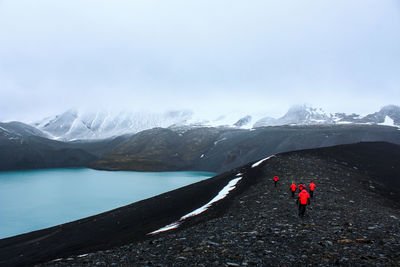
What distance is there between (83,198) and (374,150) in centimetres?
7709

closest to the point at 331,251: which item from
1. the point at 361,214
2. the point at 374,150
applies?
the point at 361,214

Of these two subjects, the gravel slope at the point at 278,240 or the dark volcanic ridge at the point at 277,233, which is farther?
the dark volcanic ridge at the point at 277,233

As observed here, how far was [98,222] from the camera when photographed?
37.2 m

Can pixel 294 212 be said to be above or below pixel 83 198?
above

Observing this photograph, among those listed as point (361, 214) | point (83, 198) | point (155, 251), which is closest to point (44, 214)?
point (83, 198)

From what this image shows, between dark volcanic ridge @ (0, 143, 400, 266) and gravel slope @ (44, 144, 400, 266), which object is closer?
gravel slope @ (44, 144, 400, 266)

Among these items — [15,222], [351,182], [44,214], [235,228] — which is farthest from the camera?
[44,214]

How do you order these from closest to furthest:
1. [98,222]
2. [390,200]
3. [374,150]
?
[390,200]
[98,222]
[374,150]

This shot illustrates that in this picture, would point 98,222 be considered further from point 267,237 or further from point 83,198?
point 83,198

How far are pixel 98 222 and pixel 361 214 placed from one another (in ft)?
103

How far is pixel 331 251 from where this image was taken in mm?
10188

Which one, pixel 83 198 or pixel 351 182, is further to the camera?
pixel 83 198

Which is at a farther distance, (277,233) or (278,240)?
(277,233)

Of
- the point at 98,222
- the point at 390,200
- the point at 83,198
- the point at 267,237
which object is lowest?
the point at 83,198
